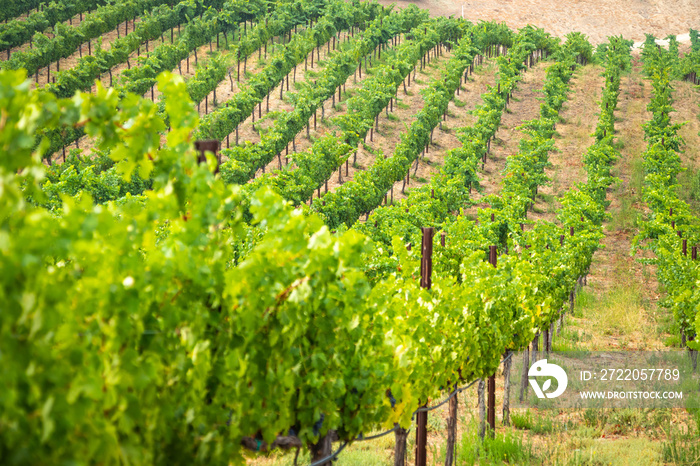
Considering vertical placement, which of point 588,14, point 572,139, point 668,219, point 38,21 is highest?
point 588,14

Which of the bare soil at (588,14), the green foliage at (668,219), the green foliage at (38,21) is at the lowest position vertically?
the green foliage at (668,219)

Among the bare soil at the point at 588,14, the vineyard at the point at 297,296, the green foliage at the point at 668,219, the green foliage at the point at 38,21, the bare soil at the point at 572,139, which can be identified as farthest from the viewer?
the bare soil at the point at 588,14

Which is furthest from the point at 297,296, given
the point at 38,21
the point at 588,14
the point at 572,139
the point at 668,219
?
the point at 588,14

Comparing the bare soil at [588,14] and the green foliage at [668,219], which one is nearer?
the green foliage at [668,219]

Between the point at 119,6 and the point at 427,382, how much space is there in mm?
43747

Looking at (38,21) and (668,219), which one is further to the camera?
(38,21)

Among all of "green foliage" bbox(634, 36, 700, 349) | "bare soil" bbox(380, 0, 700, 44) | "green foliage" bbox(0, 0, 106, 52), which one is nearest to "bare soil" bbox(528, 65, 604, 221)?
"green foliage" bbox(634, 36, 700, 349)

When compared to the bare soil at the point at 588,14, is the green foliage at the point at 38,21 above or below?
below

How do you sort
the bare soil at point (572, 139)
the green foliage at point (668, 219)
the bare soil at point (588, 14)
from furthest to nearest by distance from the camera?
1. the bare soil at point (588, 14)
2. the bare soil at point (572, 139)
3. the green foliage at point (668, 219)

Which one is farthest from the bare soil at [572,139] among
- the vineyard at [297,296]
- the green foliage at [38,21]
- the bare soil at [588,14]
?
the green foliage at [38,21]

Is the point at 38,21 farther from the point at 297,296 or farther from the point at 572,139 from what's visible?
the point at 297,296

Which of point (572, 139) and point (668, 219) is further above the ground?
point (572, 139)

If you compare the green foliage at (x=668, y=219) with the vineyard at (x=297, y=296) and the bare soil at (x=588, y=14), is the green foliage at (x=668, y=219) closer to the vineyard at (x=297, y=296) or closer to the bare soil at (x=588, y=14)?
the vineyard at (x=297, y=296)

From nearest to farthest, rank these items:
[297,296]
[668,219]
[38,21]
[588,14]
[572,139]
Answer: [297,296] → [668,219] → [572,139] → [38,21] → [588,14]
